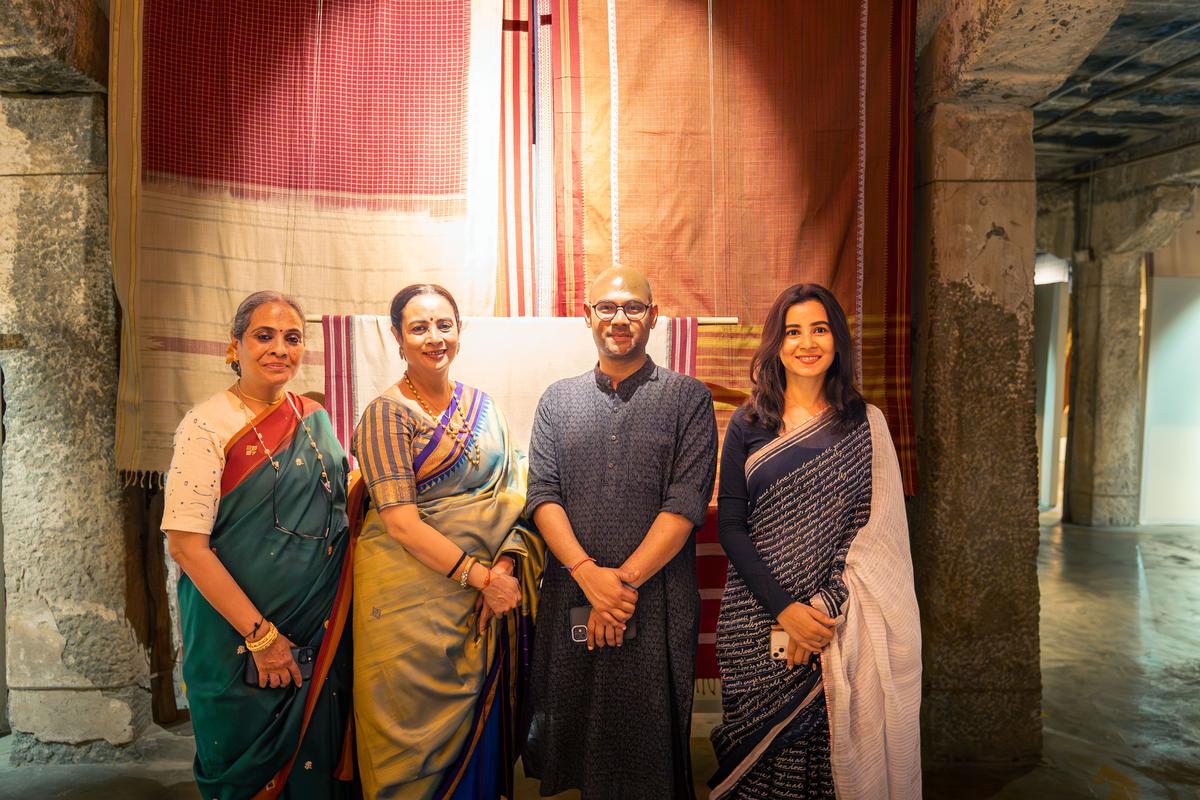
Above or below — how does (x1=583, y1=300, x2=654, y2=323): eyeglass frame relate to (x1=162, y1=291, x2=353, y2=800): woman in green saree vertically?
above

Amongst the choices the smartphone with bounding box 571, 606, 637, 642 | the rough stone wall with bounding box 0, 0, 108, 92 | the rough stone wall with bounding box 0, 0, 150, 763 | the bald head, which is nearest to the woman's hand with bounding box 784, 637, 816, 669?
the smartphone with bounding box 571, 606, 637, 642

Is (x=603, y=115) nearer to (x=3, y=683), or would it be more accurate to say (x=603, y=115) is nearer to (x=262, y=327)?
(x=262, y=327)

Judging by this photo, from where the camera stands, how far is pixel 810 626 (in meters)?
1.84

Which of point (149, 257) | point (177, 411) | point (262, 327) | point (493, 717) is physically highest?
A: point (149, 257)

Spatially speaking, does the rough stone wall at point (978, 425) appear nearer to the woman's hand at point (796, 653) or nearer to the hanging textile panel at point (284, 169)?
the woman's hand at point (796, 653)

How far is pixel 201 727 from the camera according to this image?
1904 mm

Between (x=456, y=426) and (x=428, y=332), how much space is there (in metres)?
0.24

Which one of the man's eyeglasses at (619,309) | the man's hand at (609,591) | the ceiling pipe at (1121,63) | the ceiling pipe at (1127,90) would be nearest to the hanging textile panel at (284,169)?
the man's eyeglasses at (619,309)

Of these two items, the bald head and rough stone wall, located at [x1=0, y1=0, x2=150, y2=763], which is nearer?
the bald head

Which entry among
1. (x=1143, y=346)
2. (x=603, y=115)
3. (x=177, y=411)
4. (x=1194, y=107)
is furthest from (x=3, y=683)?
(x=1143, y=346)

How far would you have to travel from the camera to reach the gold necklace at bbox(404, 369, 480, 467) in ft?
6.54

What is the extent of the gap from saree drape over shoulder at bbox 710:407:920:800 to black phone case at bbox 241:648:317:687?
1.05 m

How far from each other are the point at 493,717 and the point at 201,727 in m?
0.69

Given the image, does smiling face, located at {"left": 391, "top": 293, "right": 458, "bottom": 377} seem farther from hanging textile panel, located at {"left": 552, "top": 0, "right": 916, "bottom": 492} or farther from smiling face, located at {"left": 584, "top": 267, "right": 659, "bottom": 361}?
hanging textile panel, located at {"left": 552, "top": 0, "right": 916, "bottom": 492}
